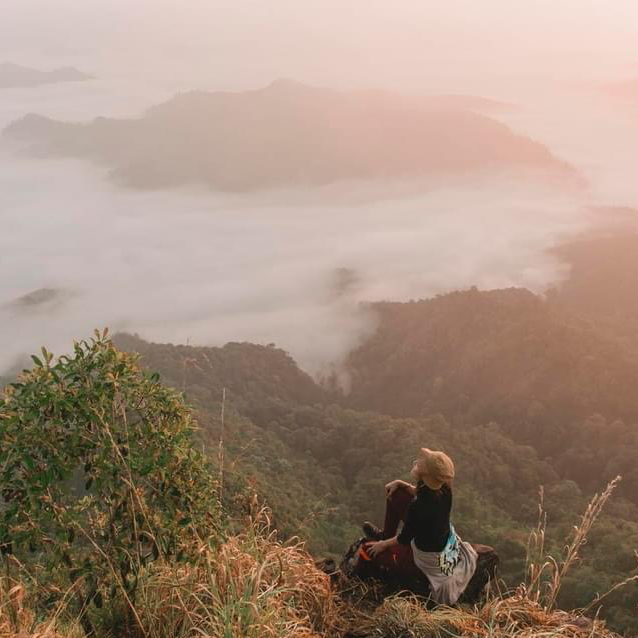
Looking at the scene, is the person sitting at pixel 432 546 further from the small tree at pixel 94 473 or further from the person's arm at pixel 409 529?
the small tree at pixel 94 473

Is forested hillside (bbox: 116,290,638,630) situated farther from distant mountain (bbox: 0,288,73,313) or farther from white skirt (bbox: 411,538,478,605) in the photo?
distant mountain (bbox: 0,288,73,313)

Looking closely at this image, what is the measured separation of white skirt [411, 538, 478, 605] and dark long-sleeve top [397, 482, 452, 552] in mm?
63

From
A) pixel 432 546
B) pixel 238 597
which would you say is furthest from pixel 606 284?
pixel 238 597

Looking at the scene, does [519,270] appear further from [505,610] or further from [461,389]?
[505,610]

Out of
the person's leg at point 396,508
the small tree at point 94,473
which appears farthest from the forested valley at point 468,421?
the small tree at point 94,473

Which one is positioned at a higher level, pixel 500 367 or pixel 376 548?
pixel 376 548

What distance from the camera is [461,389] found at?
71.3 metres

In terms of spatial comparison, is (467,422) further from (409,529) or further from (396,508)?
(409,529)

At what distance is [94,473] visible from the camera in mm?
3377

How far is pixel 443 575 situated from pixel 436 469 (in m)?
0.79

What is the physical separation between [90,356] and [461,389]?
70487 millimetres

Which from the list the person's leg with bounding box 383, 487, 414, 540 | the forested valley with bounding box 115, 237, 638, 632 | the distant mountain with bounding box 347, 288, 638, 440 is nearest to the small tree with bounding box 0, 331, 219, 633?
the person's leg with bounding box 383, 487, 414, 540

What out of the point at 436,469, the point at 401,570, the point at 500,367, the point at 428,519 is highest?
the point at 436,469

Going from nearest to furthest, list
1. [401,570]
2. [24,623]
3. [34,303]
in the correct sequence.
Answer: [24,623]
[401,570]
[34,303]
